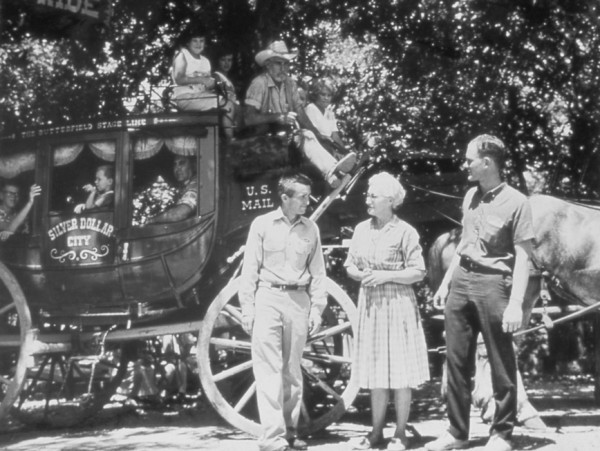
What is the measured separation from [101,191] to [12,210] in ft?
2.71

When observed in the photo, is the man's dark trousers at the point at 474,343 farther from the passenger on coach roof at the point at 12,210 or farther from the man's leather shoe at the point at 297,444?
the passenger on coach roof at the point at 12,210

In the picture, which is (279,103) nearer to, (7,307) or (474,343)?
(7,307)

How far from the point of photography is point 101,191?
29.6 feet

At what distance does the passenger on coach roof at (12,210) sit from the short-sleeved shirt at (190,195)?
123cm

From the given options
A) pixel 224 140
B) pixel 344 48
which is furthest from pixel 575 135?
pixel 224 140

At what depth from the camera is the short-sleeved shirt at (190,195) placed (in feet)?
28.9

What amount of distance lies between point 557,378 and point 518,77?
3923 mm

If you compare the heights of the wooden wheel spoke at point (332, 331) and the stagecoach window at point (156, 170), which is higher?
the stagecoach window at point (156, 170)

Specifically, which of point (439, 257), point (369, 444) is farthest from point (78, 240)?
point (439, 257)

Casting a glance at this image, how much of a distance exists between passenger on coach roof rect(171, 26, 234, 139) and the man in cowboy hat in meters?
0.21

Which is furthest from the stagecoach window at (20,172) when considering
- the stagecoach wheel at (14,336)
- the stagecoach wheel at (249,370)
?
the stagecoach wheel at (249,370)

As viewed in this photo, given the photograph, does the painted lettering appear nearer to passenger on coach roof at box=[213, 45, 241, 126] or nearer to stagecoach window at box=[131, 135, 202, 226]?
stagecoach window at box=[131, 135, 202, 226]

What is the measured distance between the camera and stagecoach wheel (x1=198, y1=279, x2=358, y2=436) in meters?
8.11

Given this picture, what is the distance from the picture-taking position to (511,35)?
12164 mm
